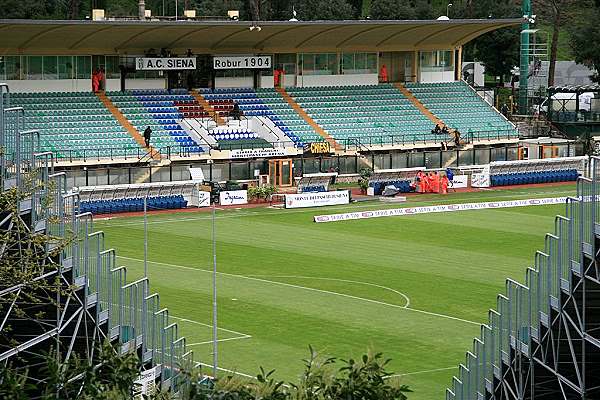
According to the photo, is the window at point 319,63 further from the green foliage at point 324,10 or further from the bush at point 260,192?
the green foliage at point 324,10

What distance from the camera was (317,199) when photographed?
2697 inches

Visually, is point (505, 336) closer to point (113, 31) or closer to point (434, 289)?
point (434, 289)

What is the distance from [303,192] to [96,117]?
12.6 m

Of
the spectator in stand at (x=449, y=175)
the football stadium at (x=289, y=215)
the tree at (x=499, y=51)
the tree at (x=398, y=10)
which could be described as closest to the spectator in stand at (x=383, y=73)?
the football stadium at (x=289, y=215)

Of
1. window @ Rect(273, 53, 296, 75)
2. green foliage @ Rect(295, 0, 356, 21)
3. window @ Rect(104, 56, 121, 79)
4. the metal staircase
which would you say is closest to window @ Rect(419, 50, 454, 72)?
window @ Rect(273, 53, 296, 75)

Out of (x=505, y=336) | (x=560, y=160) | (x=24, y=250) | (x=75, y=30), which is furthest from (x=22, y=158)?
(x=560, y=160)

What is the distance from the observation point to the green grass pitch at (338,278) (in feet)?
127

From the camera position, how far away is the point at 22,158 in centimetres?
2767

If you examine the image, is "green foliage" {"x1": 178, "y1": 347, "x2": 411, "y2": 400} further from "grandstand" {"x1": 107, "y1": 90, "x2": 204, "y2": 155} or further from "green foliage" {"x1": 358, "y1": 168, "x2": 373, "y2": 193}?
"grandstand" {"x1": 107, "y1": 90, "x2": 204, "y2": 155}

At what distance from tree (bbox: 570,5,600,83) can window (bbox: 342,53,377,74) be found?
2723cm

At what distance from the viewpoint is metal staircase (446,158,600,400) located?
79.6ft

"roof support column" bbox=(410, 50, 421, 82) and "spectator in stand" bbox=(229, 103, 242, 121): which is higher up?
"roof support column" bbox=(410, 50, 421, 82)

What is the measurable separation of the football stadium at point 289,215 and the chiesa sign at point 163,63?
0.12 m

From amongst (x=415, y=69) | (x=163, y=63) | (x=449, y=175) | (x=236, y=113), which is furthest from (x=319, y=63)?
(x=449, y=175)
